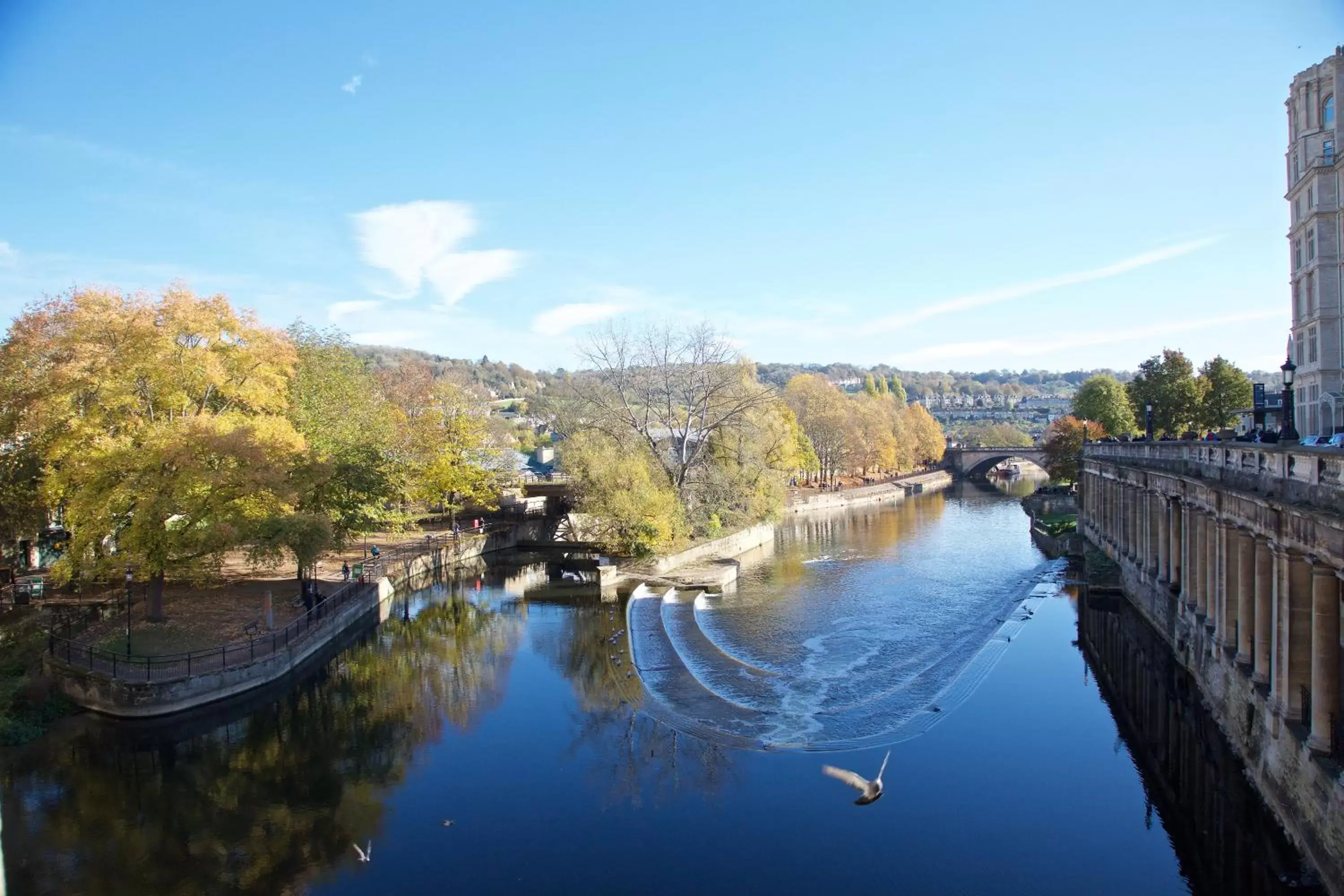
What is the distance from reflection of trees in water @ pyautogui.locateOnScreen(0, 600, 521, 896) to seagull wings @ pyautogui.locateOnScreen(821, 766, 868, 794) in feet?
32.6

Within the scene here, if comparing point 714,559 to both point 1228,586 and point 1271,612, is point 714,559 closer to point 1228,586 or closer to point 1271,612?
point 1228,586

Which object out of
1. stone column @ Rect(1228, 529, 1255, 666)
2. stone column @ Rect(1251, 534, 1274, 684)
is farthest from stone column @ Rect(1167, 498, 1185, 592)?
stone column @ Rect(1251, 534, 1274, 684)

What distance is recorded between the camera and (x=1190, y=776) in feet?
67.4

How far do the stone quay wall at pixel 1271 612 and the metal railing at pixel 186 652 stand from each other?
2686 centimetres

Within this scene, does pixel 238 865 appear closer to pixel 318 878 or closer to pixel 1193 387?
pixel 318 878

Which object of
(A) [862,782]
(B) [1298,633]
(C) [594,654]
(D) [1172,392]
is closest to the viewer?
(B) [1298,633]

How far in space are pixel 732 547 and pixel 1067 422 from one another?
49.1m

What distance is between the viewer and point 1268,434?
26.3 metres

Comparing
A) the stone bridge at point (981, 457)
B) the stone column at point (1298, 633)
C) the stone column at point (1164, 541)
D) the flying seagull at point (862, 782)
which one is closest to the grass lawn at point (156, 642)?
the flying seagull at point (862, 782)

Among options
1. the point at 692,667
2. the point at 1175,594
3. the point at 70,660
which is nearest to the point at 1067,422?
the point at 1175,594

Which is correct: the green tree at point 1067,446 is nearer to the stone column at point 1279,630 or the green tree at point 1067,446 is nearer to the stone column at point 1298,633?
the stone column at point 1279,630

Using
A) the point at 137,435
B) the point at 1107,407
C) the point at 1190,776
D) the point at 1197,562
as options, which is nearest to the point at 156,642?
the point at 137,435

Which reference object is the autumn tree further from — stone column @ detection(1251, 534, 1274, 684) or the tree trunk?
stone column @ detection(1251, 534, 1274, 684)

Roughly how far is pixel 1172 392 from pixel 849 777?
210ft
